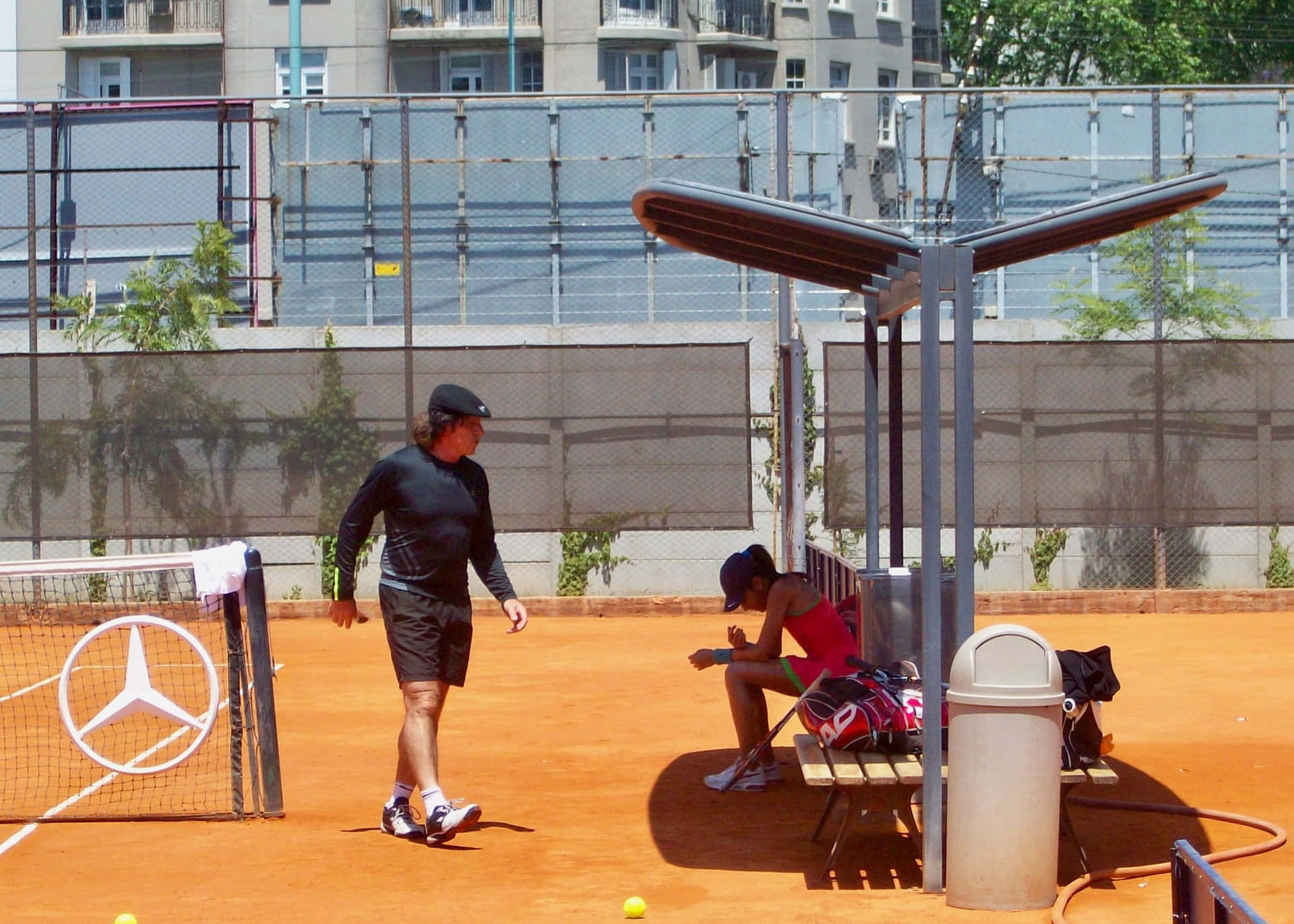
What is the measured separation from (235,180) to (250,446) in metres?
12.1

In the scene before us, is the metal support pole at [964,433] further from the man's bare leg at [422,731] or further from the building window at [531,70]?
the building window at [531,70]

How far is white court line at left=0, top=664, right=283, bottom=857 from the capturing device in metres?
7.35

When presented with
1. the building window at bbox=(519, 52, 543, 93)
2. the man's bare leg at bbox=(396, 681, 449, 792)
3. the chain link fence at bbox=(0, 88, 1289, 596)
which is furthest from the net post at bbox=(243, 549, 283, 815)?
the building window at bbox=(519, 52, 543, 93)

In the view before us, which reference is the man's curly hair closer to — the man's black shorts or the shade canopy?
the man's black shorts

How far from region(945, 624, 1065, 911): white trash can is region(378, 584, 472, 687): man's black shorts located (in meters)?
2.34

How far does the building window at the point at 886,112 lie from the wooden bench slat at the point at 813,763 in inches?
991

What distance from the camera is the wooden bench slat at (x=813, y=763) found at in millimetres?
6191

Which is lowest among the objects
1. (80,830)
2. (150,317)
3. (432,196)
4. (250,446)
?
(80,830)

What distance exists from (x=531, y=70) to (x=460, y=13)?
2.46 meters

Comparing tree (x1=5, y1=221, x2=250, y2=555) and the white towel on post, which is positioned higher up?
tree (x1=5, y1=221, x2=250, y2=555)

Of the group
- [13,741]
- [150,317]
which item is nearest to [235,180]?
[150,317]

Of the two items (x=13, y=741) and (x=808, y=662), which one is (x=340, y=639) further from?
(x=808, y=662)

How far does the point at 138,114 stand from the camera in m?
27.3

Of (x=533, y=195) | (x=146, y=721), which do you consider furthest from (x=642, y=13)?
(x=146, y=721)
